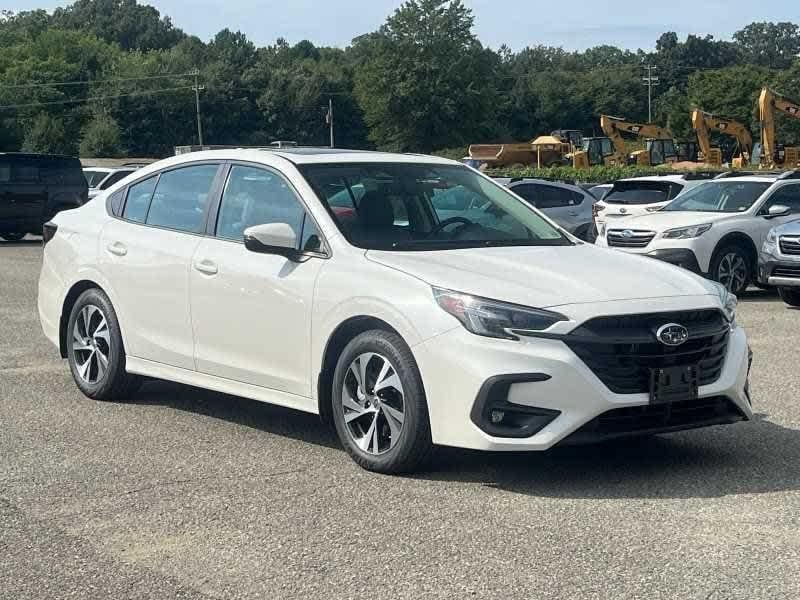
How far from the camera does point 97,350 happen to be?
805 cm

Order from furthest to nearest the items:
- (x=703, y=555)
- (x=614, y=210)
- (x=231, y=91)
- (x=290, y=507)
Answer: (x=231, y=91)
(x=614, y=210)
(x=290, y=507)
(x=703, y=555)

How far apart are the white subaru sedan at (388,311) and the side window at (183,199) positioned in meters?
0.01

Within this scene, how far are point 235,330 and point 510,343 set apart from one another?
1.87m

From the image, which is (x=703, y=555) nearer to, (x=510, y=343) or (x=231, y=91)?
(x=510, y=343)

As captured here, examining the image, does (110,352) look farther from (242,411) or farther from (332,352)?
(332,352)

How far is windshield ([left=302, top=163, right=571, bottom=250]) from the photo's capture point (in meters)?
6.64

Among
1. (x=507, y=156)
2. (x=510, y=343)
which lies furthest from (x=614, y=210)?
(x=507, y=156)

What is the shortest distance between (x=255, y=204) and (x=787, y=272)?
8.67 m

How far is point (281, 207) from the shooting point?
6906 millimetres

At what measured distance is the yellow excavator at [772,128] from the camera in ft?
151

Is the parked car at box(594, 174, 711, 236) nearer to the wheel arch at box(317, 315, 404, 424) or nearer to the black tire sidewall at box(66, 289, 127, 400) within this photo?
the black tire sidewall at box(66, 289, 127, 400)

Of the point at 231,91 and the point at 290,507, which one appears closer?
the point at 290,507

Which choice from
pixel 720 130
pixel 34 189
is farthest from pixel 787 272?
pixel 720 130

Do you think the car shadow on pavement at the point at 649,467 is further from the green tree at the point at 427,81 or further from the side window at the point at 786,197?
the green tree at the point at 427,81
